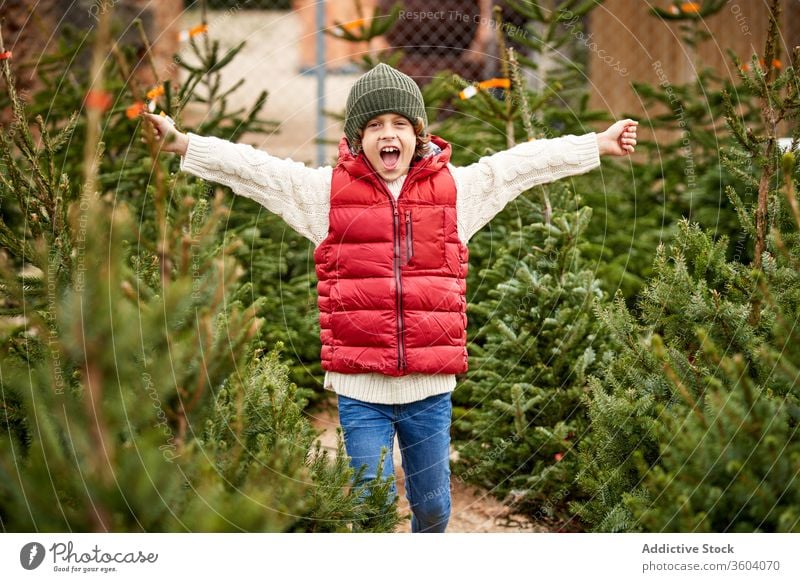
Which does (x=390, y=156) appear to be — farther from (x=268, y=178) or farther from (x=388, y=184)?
(x=268, y=178)

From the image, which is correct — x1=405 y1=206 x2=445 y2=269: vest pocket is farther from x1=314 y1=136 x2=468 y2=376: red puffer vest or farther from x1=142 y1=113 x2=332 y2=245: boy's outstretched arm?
x1=142 y1=113 x2=332 y2=245: boy's outstretched arm

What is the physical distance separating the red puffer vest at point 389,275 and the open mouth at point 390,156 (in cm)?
6

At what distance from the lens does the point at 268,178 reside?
272cm

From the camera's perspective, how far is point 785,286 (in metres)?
2.52

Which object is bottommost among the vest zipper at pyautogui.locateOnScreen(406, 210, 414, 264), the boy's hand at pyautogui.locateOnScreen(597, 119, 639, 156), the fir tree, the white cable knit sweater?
the fir tree

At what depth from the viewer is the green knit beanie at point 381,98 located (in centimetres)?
265

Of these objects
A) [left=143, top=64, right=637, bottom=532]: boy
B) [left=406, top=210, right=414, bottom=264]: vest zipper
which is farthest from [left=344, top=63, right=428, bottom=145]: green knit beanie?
[left=406, top=210, right=414, bottom=264]: vest zipper

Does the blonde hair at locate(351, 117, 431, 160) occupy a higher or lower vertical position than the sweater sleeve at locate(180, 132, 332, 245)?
higher

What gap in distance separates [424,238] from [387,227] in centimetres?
13

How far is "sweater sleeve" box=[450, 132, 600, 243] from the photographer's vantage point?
2803 millimetres
